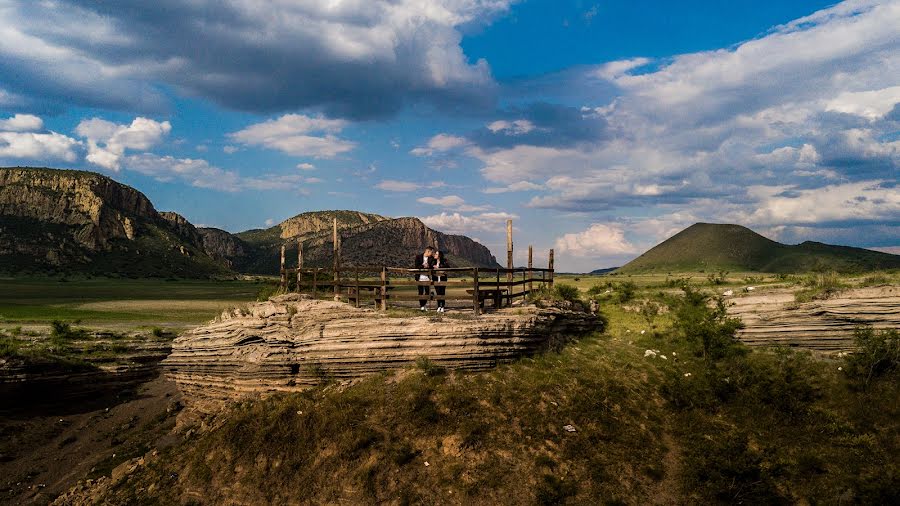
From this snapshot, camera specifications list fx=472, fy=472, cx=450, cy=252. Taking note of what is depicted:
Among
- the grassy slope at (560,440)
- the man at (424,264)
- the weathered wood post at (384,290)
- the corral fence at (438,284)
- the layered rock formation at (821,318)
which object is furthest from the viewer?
the man at (424,264)

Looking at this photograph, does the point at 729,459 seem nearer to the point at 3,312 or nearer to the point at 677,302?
the point at 677,302

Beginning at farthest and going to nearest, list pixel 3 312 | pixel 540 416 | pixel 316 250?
pixel 316 250 → pixel 3 312 → pixel 540 416

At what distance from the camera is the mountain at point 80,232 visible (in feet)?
419

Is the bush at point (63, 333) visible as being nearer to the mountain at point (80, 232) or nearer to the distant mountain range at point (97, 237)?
the distant mountain range at point (97, 237)

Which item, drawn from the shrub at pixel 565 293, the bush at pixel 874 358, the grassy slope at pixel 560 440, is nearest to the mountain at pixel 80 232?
the grassy slope at pixel 560 440

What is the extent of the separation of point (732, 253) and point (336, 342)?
102 meters

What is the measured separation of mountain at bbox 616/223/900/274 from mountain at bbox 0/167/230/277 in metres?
134

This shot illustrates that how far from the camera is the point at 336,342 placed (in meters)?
18.4

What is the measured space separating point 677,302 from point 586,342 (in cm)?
598

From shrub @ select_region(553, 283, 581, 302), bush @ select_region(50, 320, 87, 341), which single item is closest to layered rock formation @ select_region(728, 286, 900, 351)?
shrub @ select_region(553, 283, 581, 302)

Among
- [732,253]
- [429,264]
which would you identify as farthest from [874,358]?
[732,253]

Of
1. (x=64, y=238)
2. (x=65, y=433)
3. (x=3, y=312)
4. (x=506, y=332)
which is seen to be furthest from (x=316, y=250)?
(x=506, y=332)

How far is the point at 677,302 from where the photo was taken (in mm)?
23297

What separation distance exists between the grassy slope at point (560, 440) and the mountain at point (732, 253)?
7885 cm
